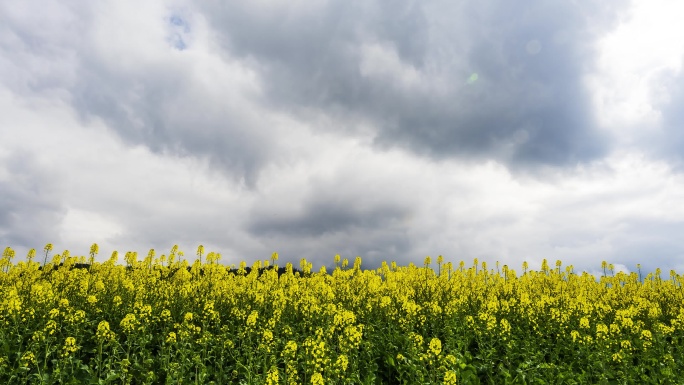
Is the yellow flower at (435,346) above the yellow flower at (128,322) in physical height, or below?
below

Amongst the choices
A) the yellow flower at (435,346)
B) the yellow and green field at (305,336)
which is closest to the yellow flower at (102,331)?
the yellow and green field at (305,336)

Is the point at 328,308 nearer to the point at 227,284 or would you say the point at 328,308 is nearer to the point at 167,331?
the point at 167,331

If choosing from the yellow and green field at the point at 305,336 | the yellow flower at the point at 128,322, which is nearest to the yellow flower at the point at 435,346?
the yellow and green field at the point at 305,336

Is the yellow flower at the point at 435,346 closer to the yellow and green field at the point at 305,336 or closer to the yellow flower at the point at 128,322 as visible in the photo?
the yellow and green field at the point at 305,336

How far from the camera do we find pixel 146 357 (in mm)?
9336

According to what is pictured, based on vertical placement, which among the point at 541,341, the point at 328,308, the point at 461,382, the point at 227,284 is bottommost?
the point at 461,382

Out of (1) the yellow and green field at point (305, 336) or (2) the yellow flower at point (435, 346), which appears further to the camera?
(1) the yellow and green field at point (305, 336)

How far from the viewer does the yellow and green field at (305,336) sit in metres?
8.42

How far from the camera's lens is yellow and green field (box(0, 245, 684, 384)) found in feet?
27.6

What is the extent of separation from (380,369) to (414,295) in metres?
6.83

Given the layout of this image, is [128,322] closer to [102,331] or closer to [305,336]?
[102,331]

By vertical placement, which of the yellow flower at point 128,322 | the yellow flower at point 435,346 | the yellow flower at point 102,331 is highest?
the yellow flower at point 128,322

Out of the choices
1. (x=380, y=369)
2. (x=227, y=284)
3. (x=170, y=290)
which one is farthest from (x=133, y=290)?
(x=380, y=369)

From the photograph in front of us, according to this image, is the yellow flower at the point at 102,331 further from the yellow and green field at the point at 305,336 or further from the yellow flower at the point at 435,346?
the yellow flower at the point at 435,346
